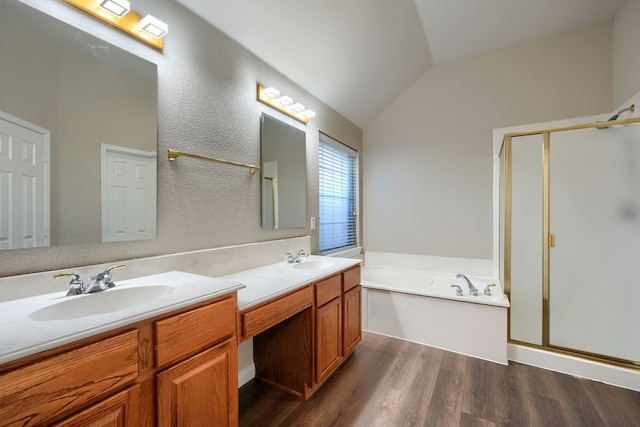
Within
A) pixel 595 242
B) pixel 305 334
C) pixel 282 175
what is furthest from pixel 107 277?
pixel 595 242

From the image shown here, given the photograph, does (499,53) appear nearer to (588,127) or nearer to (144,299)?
(588,127)

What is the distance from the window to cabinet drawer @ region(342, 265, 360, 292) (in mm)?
686

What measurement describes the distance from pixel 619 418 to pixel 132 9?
340 centimetres

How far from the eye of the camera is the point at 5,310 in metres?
0.89

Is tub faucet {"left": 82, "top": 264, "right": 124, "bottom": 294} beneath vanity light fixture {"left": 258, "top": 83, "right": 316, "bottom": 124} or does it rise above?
beneath

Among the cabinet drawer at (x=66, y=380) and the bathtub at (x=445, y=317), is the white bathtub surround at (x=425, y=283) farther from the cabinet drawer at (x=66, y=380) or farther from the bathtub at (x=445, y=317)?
the cabinet drawer at (x=66, y=380)

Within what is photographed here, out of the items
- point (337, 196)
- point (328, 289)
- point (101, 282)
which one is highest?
point (337, 196)

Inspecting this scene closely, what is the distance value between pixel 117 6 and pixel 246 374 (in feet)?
7.10

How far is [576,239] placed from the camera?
216 cm

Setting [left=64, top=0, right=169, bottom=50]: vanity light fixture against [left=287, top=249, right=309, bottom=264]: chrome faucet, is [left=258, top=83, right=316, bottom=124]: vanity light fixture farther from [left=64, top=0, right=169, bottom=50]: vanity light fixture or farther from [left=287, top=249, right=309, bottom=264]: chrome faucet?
[left=287, top=249, right=309, bottom=264]: chrome faucet

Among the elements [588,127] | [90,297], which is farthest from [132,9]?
[588,127]

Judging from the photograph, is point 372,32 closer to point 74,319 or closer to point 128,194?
point 128,194

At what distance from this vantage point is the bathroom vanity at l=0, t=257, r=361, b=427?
681 mm

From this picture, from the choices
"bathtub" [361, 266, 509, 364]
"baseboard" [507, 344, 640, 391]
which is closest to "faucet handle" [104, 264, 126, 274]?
"bathtub" [361, 266, 509, 364]
